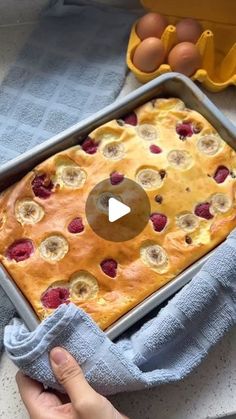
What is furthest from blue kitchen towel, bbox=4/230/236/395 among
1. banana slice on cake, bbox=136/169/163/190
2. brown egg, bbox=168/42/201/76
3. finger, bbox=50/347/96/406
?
brown egg, bbox=168/42/201/76

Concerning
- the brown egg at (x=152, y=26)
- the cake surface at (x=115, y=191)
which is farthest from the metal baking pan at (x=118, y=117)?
the brown egg at (x=152, y=26)

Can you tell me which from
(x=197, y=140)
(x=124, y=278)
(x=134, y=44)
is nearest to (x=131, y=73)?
(x=134, y=44)

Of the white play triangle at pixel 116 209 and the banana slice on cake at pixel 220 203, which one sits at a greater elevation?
the white play triangle at pixel 116 209

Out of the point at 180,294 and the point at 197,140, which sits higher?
the point at 197,140

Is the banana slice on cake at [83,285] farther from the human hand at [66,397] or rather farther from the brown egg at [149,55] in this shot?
the brown egg at [149,55]

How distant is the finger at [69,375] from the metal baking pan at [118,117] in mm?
54

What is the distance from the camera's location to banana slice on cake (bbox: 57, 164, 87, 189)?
74cm

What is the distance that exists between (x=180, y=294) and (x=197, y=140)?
8.9 inches

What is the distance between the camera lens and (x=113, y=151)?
767 millimetres

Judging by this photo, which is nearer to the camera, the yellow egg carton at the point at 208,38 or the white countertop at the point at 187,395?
the white countertop at the point at 187,395

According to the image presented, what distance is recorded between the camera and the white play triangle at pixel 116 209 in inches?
28.2

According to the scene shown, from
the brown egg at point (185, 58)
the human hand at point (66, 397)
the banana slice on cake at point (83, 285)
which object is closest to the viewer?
the human hand at point (66, 397)

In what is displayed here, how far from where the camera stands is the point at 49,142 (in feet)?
2.45

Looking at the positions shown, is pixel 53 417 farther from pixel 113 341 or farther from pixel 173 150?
Result: pixel 173 150
